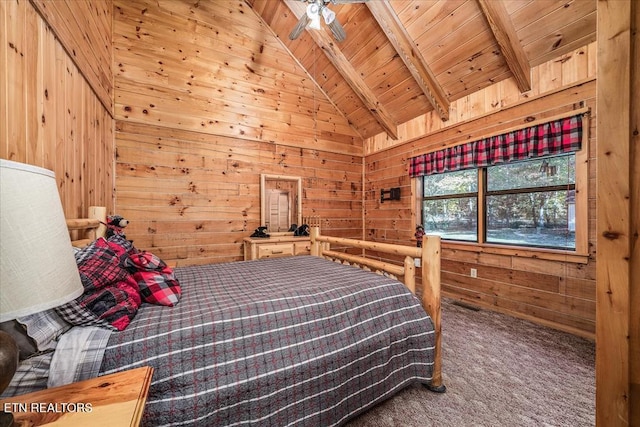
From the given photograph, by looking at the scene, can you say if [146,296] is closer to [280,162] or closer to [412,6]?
[280,162]

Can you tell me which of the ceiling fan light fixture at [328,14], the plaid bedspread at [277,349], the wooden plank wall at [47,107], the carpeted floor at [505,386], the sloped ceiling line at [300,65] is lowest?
the carpeted floor at [505,386]

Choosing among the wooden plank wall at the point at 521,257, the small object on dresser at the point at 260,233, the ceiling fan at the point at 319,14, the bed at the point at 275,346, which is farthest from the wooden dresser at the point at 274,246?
the ceiling fan at the point at 319,14

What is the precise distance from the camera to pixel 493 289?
3010 millimetres

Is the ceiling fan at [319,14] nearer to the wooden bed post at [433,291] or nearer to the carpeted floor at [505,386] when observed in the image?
the wooden bed post at [433,291]

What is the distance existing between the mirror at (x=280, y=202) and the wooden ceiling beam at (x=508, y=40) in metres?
3.03

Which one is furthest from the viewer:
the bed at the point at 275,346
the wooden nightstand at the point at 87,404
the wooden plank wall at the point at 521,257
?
the wooden plank wall at the point at 521,257

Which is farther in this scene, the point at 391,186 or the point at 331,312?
the point at 391,186

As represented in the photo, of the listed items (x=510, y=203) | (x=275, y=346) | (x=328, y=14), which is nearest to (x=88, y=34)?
(x=328, y=14)

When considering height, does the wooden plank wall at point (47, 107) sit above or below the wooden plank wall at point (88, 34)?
below

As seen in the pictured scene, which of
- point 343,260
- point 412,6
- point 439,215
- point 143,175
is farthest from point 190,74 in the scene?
point 439,215

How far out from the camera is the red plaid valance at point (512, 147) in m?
2.40

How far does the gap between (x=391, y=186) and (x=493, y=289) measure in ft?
7.08

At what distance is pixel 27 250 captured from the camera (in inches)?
18.8

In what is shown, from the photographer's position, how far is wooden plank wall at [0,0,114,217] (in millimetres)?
1119
